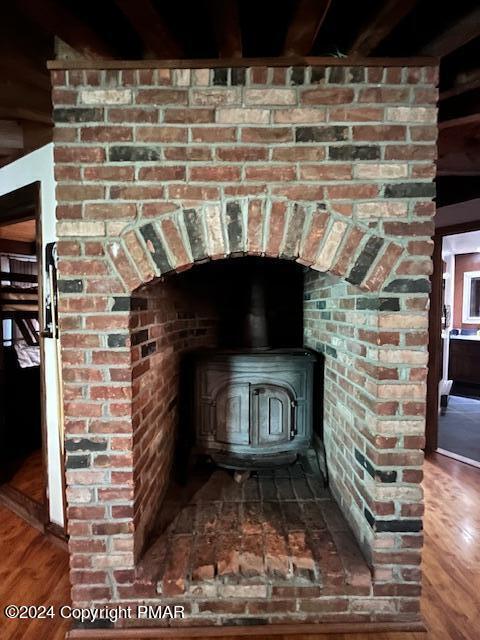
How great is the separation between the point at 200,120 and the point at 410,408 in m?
1.47

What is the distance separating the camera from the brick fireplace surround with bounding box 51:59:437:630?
1.35 meters

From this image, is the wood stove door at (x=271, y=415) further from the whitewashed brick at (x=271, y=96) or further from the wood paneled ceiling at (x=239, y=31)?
the wood paneled ceiling at (x=239, y=31)

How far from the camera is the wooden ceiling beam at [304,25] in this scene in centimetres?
112

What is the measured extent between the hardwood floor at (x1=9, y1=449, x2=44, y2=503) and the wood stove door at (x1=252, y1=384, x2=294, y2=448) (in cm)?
156

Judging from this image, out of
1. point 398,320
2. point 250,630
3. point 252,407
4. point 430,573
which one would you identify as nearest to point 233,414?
point 252,407

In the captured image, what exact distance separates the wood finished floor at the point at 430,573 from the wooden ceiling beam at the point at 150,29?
2443 mm

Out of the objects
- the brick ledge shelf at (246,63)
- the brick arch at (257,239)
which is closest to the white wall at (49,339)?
the brick ledge shelf at (246,63)

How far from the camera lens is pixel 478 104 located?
174 cm

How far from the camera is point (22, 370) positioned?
126 inches

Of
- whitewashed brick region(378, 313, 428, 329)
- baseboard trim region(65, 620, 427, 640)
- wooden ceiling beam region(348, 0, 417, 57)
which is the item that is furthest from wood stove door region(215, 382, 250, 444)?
wooden ceiling beam region(348, 0, 417, 57)

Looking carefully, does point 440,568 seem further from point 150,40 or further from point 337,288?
point 150,40

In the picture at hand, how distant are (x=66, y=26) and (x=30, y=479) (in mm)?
2863

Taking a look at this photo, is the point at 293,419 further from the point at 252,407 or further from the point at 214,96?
the point at 214,96

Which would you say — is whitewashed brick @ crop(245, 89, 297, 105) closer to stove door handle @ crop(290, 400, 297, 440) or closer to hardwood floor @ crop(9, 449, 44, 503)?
stove door handle @ crop(290, 400, 297, 440)
